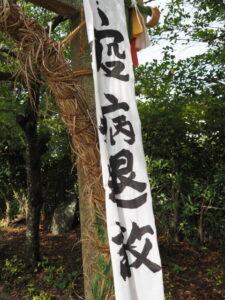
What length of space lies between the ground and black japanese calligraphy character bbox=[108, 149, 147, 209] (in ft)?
7.53

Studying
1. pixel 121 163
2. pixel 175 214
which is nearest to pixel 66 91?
pixel 121 163

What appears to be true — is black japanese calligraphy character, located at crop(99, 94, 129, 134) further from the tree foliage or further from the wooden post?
the tree foliage

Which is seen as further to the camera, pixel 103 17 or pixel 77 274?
pixel 77 274

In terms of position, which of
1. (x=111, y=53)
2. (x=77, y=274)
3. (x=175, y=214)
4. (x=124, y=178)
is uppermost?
(x=111, y=53)

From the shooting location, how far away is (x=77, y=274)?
172 inches

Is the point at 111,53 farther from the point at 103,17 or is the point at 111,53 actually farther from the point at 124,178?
the point at 124,178

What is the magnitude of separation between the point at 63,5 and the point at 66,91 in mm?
570

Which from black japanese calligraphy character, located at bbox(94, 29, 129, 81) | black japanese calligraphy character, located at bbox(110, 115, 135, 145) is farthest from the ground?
black japanese calligraphy character, located at bbox(94, 29, 129, 81)

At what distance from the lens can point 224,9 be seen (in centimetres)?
429

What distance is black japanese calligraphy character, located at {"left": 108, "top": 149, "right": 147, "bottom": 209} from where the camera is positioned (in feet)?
5.28

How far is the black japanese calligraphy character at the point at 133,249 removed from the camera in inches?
59.8

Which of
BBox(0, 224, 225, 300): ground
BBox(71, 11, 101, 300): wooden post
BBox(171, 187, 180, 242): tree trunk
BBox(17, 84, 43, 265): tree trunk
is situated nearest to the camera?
BBox(71, 11, 101, 300): wooden post

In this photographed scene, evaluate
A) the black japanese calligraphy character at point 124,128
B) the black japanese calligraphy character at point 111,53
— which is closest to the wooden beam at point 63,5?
the black japanese calligraphy character at point 111,53

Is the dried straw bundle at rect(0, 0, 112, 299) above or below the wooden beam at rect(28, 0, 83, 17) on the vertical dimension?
below
